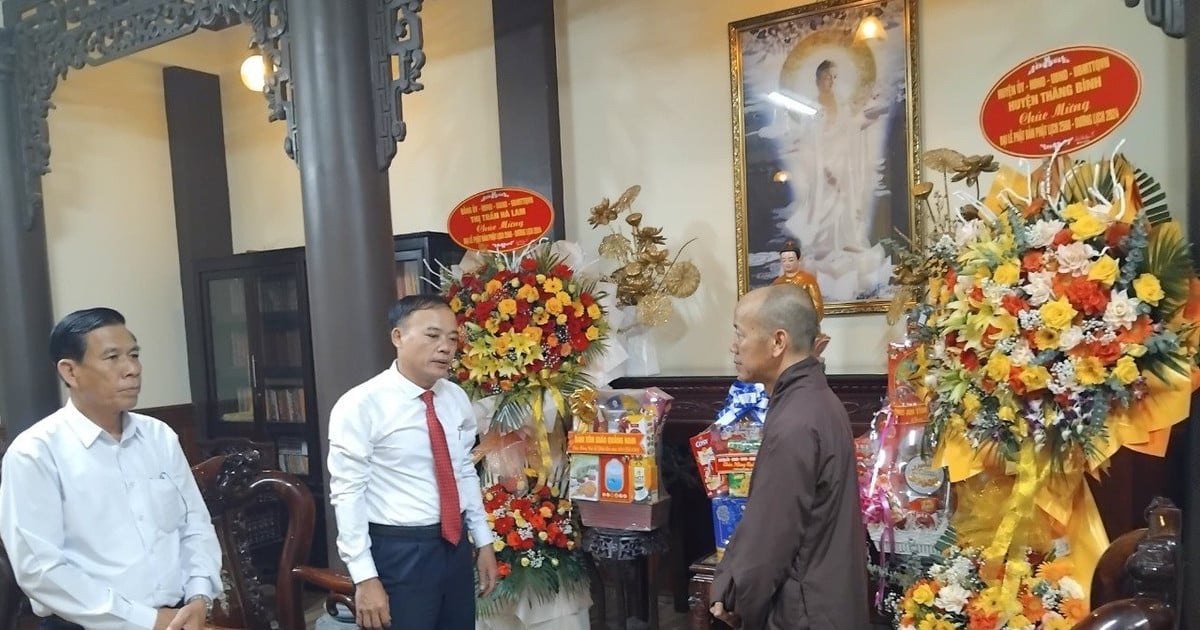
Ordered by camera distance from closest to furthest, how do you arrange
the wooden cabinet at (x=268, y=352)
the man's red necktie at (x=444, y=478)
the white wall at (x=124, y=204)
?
1. the man's red necktie at (x=444, y=478)
2. the wooden cabinet at (x=268, y=352)
3. the white wall at (x=124, y=204)

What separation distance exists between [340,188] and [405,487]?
1216mm

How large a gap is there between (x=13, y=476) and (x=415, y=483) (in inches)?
33.6

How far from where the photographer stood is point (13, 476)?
61.5 inches

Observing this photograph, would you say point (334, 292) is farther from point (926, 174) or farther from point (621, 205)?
point (926, 174)

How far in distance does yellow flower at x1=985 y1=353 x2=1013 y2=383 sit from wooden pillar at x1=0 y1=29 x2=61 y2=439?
4.26m

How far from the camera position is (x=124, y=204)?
15.5 ft

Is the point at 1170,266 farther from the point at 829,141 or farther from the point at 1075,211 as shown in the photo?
the point at 829,141

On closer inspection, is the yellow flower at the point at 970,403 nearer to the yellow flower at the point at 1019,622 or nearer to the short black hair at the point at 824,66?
the yellow flower at the point at 1019,622

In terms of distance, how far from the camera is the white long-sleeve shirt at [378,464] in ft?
6.50

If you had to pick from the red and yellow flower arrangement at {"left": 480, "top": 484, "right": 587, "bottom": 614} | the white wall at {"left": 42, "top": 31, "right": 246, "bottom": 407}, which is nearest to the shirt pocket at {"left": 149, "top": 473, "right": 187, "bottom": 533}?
the red and yellow flower arrangement at {"left": 480, "top": 484, "right": 587, "bottom": 614}

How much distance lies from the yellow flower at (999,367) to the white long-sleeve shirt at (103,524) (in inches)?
70.7

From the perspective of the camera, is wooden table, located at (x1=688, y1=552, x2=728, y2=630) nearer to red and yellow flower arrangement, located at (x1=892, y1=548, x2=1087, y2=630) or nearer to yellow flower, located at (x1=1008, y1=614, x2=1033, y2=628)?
red and yellow flower arrangement, located at (x1=892, y1=548, x2=1087, y2=630)

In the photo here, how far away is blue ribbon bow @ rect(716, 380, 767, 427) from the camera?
2.42 m

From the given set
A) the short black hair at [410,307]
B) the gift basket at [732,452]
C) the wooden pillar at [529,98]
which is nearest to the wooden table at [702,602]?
the gift basket at [732,452]
